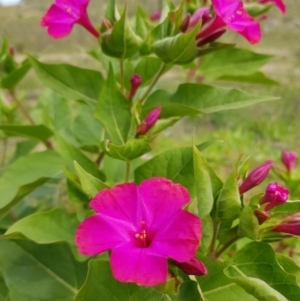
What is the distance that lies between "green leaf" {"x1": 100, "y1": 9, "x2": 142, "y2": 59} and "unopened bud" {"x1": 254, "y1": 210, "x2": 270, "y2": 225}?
438mm

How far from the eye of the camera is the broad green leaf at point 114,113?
0.91m

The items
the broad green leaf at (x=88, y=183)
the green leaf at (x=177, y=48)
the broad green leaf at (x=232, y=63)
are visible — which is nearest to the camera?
the broad green leaf at (x=88, y=183)

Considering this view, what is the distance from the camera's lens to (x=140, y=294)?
0.70 meters

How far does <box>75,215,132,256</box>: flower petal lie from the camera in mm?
650

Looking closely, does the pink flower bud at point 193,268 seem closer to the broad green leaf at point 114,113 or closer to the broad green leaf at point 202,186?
the broad green leaf at point 202,186

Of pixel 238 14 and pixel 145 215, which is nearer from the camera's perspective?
pixel 145 215

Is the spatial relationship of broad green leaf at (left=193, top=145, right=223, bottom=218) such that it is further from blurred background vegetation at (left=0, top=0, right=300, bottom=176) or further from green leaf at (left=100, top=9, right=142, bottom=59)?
blurred background vegetation at (left=0, top=0, right=300, bottom=176)

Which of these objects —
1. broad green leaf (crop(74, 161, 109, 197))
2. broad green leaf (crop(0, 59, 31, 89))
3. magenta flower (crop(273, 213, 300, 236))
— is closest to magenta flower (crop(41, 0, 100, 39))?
broad green leaf (crop(0, 59, 31, 89))

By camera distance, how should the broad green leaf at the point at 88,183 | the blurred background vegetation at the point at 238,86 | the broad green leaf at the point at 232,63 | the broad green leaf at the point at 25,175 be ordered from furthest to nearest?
the blurred background vegetation at the point at 238,86 → the broad green leaf at the point at 232,63 → the broad green leaf at the point at 25,175 → the broad green leaf at the point at 88,183

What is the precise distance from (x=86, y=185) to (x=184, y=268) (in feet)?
0.65

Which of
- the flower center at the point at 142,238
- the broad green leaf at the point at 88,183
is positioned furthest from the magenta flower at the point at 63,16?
the flower center at the point at 142,238

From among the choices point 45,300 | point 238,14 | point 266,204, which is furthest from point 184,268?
point 238,14

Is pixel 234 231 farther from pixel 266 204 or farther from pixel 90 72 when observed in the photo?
pixel 90 72

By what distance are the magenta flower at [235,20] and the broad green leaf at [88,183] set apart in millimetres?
392
